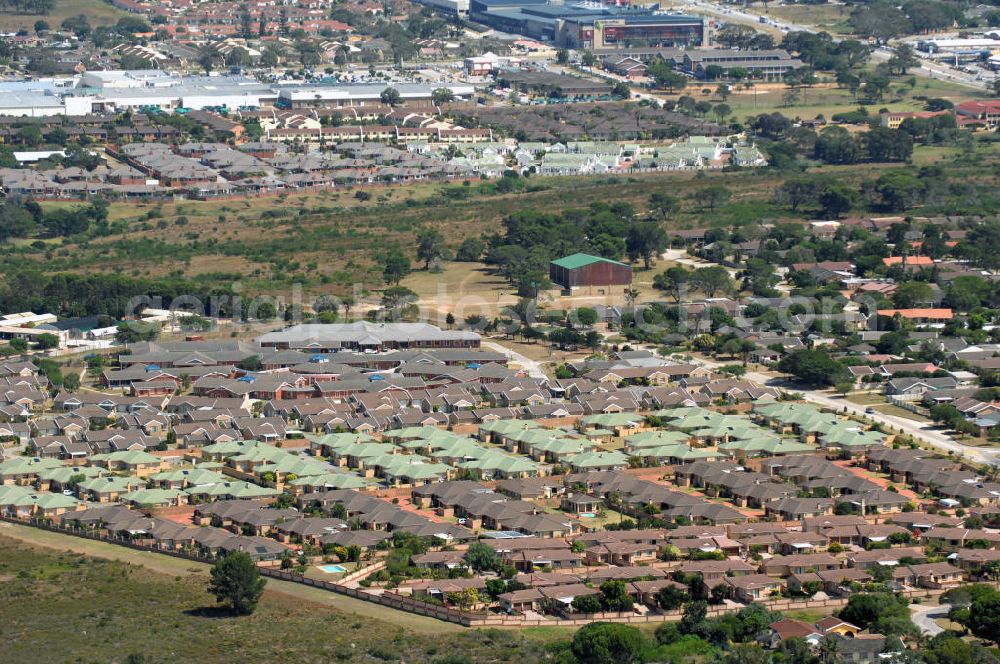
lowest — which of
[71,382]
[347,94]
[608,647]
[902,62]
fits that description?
[71,382]

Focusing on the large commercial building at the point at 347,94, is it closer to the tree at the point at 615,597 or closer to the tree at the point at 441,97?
the tree at the point at 441,97

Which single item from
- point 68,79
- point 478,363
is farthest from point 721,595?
point 68,79

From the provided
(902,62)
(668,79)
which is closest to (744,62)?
(668,79)

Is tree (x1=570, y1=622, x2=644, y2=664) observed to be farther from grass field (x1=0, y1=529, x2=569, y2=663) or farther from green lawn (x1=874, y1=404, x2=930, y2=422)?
green lawn (x1=874, y1=404, x2=930, y2=422)

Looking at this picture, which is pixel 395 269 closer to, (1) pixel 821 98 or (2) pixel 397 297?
(2) pixel 397 297

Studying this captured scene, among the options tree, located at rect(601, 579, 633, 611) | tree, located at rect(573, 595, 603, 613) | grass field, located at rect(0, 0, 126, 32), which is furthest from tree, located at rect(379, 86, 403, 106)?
tree, located at rect(573, 595, 603, 613)

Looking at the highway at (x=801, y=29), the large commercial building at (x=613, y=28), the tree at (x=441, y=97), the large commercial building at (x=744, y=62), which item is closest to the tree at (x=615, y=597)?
the tree at (x=441, y=97)

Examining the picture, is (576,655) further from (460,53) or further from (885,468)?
(460,53)
